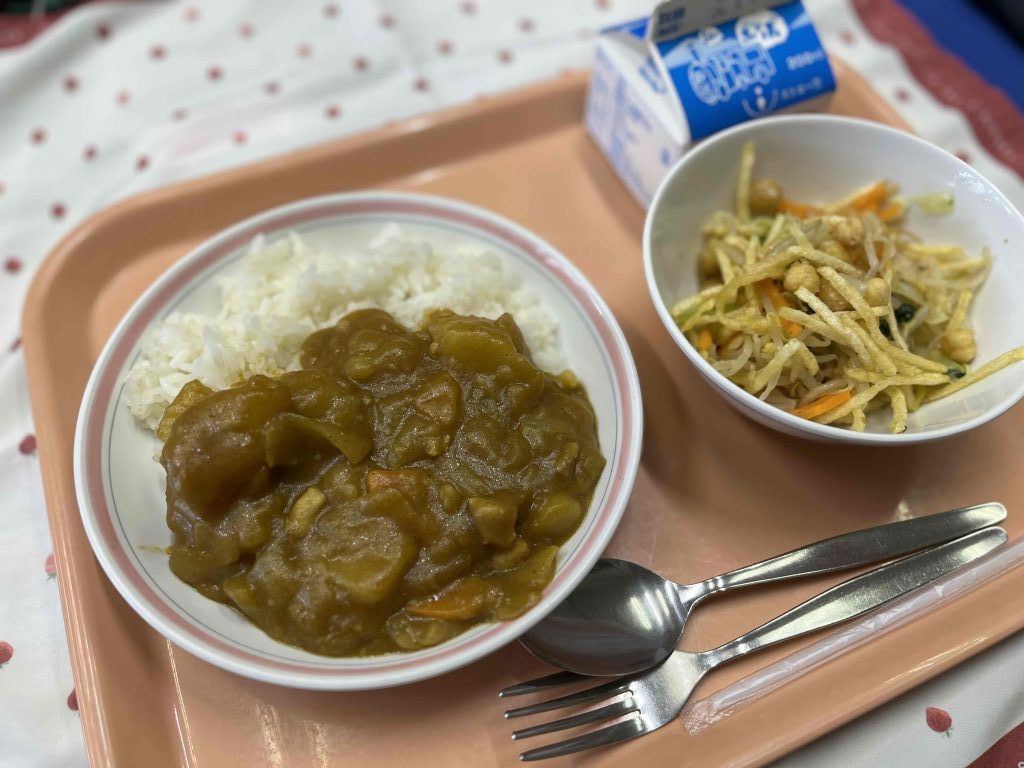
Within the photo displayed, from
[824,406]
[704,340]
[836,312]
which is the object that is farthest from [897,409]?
[704,340]

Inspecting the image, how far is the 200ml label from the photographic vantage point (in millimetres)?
2439

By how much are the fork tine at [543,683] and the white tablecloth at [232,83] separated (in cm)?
193

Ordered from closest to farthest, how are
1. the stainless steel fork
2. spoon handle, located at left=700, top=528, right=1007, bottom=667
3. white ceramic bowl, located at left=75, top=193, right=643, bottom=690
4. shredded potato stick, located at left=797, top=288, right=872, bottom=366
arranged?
white ceramic bowl, located at left=75, top=193, right=643, bottom=690 < the stainless steel fork < spoon handle, located at left=700, top=528, right=1007, bottom=667 < shredded potato stick, located at left=797, top=288, right=872, bottom=366

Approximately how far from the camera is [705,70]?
8.05 ft

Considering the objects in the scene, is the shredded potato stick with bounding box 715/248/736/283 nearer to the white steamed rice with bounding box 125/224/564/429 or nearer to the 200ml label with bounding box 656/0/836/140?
the 200ml label with bounding box 656/0/836/140

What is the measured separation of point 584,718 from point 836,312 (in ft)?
4.35

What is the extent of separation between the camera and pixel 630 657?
6.12 feet

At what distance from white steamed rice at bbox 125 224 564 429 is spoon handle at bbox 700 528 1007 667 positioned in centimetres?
96

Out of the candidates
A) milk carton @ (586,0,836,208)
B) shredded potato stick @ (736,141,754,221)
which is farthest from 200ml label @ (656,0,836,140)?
shredded potato stick @ (736,141,754,221)

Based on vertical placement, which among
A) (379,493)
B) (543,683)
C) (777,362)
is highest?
(379,493)

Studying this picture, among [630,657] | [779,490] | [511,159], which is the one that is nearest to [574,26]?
[511,159]

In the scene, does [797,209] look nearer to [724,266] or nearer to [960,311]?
[724,266]

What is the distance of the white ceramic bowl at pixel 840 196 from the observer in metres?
2.07

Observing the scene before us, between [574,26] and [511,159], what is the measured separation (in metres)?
1.20
